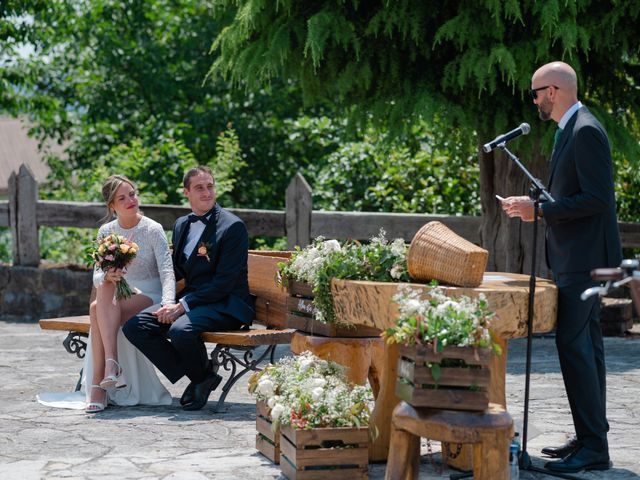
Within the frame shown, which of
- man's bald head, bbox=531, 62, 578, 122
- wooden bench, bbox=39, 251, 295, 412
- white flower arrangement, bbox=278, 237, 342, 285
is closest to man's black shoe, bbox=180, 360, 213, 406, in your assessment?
wooden bench, bbox=39, 251, 295, 412

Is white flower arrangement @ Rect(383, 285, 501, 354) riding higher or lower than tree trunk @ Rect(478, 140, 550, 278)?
lower

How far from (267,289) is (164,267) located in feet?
2.39

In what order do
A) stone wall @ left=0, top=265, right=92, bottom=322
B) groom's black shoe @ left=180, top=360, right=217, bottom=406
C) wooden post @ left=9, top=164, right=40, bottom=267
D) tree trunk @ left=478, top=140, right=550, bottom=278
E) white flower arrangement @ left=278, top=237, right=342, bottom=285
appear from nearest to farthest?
white flower arrangement @ left=278, top=237, right=342, bottom=285
groom's black shoe @ left=180, top=360, right=217, bottom=406
tree trunk @ left=478, top=140, right=550, bottom=278
stone wall @ left=0, top=265, right=92, bottom=322
wooden post @ left=9, top=164, right=40, bottom=267

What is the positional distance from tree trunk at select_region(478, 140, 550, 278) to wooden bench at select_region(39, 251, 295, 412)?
3334mm

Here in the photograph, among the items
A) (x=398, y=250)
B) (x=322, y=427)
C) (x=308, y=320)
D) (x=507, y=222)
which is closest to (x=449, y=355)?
(x=322, y=427)

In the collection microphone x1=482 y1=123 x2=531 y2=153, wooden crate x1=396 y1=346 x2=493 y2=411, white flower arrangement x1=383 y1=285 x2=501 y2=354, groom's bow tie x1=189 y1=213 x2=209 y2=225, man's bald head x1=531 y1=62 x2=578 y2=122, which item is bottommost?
wooden crate x1=396 y1=346 x2=493 y2=411

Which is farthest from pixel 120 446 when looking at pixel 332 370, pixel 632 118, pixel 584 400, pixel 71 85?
pixel 71 85

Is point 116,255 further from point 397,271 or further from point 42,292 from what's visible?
point 42,292

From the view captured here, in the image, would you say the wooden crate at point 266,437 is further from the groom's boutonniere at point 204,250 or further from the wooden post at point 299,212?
the wooden post at point 299,212

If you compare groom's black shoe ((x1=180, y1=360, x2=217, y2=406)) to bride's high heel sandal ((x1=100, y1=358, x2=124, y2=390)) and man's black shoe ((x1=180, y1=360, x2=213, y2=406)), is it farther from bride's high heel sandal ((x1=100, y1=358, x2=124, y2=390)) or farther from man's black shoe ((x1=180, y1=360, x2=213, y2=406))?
bride's high heel sandal ((x1=100, y1=358, x2=124, y2=390))

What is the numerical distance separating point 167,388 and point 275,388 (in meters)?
2.46

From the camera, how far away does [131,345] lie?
7.76 metres

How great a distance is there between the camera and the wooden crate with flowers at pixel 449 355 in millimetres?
4941

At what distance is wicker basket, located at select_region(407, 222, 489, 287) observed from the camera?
547 centimetres
